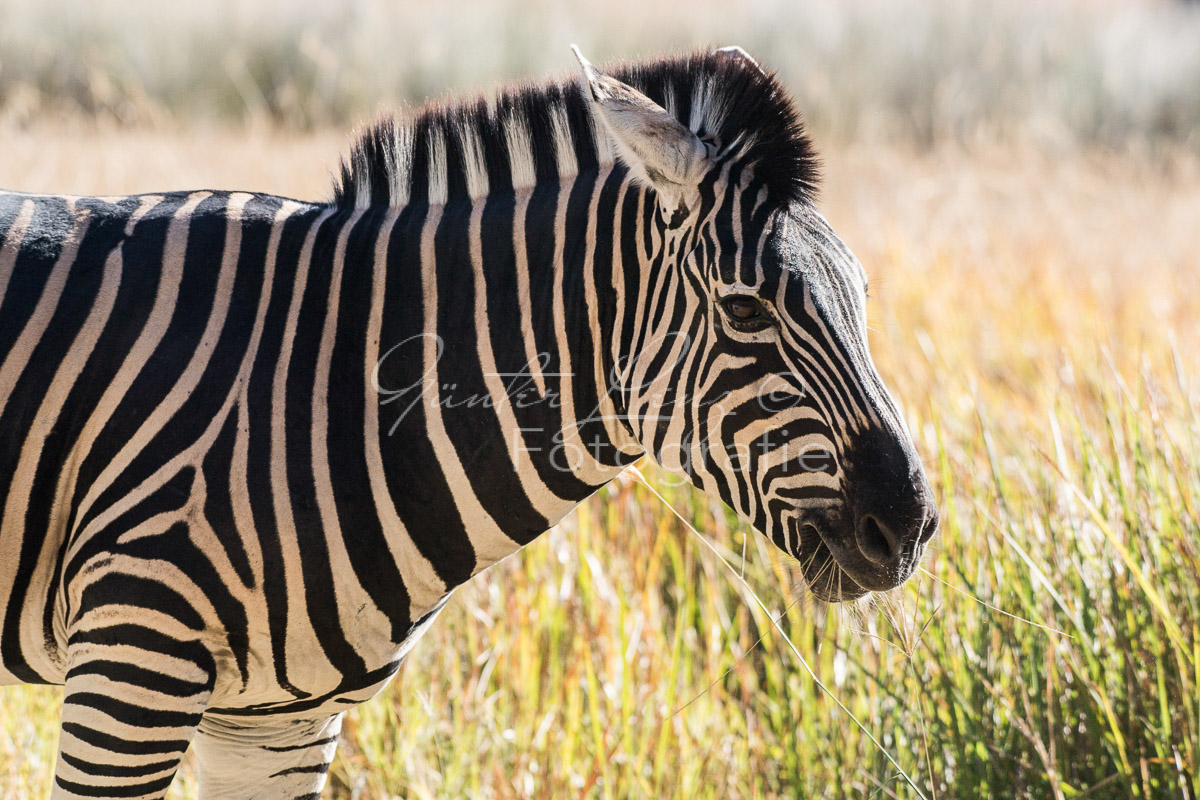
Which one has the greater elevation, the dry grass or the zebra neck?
the dry grass

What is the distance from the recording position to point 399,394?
1929mm

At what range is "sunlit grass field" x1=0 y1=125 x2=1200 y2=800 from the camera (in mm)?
2660

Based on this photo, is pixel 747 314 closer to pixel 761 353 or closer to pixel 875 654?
pixel 761 353

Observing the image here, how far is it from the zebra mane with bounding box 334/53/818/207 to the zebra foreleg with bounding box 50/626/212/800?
3.08 feet

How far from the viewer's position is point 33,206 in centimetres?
195

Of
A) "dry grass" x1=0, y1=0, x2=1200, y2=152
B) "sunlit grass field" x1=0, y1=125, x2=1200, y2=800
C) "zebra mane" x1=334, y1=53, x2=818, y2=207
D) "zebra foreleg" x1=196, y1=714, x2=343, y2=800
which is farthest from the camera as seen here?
"dry grass" x1=0, y1=0, x2=1200, y2=152

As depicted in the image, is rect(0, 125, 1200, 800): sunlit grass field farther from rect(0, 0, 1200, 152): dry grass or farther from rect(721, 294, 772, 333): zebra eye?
rect(0, 0, 1200, 152): dry grass

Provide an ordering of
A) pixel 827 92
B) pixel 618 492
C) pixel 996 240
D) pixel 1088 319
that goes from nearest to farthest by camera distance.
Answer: pixel 618 492 < pixel 1088 319 < pixel 996 240 < pixel 827 92

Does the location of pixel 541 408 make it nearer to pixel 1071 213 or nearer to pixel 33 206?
pixel 33 206

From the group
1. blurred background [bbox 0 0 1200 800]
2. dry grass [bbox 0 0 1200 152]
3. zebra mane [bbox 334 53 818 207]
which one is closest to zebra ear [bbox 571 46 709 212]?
zebra mane [bbox 334 53 818 207]

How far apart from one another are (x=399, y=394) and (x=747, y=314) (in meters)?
0.65

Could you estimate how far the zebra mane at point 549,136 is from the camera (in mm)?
1892

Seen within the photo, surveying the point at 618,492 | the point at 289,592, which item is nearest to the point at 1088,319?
the point at 618,492

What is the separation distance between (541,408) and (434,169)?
0.54m
